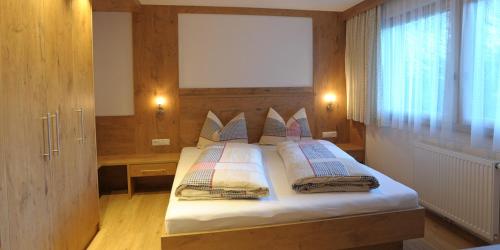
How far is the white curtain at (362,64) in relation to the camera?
12.4ft

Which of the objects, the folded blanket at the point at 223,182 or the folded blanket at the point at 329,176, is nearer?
the folded blanket at the point at 223,182

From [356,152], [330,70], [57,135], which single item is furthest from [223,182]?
[330,70]

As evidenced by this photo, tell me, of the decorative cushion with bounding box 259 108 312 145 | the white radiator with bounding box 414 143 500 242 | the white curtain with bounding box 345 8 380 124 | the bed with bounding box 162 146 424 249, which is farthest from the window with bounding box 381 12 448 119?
the bed with bounding box 162 146 424 249

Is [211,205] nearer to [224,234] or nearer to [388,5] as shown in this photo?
[224,234]

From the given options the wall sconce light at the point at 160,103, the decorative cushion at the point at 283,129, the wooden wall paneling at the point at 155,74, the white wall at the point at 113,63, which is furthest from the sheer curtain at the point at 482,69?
the white wall at the point at 113,63

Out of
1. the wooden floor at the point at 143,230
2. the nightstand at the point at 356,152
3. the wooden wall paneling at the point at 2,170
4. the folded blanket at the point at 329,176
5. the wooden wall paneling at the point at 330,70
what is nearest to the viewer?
the wooden wall paneling at the point at 2,170

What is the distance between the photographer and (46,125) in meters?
1.97

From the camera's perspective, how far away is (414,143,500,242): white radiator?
246 cm

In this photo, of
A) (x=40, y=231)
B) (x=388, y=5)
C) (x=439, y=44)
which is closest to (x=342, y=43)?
(x=388, y=5)

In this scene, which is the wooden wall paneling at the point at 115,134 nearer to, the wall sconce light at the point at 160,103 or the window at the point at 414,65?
the wall sconce light at the point at 160,103

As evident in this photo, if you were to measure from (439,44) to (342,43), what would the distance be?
1.66 meters

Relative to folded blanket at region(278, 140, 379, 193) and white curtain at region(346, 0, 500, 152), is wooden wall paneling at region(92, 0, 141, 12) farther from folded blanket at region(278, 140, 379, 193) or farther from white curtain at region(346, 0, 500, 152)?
white curtain at region(346, 0, 500, 152)

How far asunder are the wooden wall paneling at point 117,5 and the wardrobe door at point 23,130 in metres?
1.68

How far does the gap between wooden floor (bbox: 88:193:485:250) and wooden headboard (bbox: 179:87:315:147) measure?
0.95 meters
